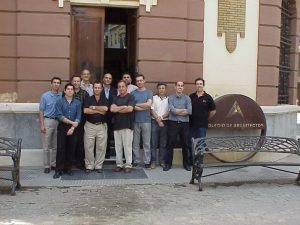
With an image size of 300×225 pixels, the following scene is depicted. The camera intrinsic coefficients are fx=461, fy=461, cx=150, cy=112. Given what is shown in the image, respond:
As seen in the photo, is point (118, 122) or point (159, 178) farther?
point (118, 122)

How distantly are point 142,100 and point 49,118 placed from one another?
186cm

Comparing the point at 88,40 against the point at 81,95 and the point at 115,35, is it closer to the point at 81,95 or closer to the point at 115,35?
the point at 81,95

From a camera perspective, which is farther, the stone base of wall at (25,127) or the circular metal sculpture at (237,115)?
the circular metal sculpture at (237,115)

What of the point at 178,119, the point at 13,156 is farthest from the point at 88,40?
the point at 13,156

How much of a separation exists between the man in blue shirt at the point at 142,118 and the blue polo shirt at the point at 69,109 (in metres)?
1.19

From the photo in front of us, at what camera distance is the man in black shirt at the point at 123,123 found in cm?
888

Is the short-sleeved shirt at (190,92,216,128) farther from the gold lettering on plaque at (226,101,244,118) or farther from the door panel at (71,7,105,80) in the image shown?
the door panel at (71,7,105,80)

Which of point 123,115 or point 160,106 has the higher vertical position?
point 160,106

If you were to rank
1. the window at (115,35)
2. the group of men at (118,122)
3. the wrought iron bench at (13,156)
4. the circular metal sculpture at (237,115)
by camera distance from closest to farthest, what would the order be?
the wrought iron bench at (13,156), the group of men at (118,122), the circular metal sculpture at (237,115), the window at (115,35)

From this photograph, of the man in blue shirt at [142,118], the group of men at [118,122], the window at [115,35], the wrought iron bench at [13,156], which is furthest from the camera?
the window at [115,35]

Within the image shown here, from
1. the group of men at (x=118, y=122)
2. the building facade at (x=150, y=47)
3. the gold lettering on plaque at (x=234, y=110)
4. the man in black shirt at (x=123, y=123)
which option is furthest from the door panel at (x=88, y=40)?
the gold lettering on plaque at (x=234, y=110)

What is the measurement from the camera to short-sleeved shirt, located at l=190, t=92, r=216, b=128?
942 cm

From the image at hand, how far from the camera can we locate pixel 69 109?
8523mm

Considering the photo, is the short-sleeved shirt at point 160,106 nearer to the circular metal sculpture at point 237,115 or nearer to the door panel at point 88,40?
the circular metal sculpture at point 237,115
